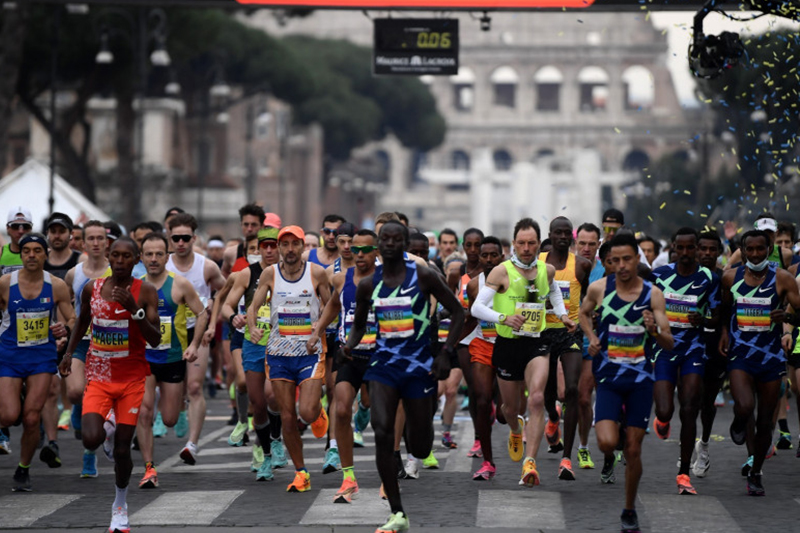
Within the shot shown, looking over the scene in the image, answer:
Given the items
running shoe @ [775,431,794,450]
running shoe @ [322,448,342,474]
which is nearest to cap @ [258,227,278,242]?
running shoe @ [322,448,342,474]

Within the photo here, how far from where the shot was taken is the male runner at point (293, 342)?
10.7 metres

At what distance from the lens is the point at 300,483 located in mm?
10625

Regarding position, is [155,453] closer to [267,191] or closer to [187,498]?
[187,498]

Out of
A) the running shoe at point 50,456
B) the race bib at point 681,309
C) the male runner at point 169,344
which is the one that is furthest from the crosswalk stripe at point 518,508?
the running shoe at point 50,456

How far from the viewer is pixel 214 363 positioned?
20078 mm

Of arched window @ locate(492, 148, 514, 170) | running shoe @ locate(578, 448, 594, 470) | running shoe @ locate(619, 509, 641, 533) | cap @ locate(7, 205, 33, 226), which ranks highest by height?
arched window @ locate(492, 148, 514, 170)

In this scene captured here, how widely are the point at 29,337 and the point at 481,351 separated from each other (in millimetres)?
3239

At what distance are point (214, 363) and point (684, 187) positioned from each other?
185ft

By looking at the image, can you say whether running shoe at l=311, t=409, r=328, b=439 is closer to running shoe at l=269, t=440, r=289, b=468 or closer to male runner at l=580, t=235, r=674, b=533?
running shoe at l=269, t=440, r=289, b=468

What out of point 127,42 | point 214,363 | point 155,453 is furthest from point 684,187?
point 155,453

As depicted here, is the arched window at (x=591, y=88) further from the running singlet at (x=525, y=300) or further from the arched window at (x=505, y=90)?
the running singlet at (x=525, y=300)

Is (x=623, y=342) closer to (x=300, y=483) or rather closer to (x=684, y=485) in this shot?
(x=684, y=485)

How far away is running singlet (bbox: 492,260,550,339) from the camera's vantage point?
11.0m

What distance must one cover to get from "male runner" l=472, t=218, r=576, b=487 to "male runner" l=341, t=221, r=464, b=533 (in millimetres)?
1585
